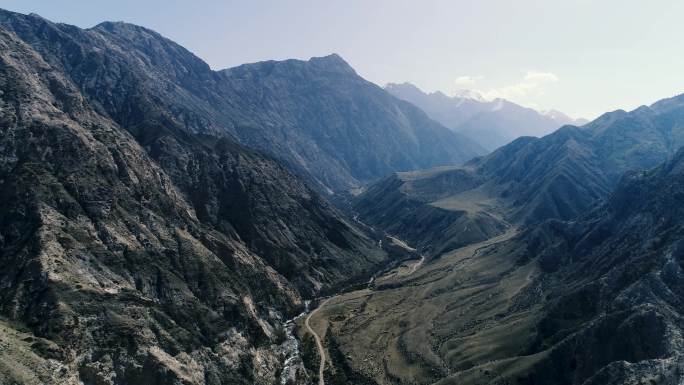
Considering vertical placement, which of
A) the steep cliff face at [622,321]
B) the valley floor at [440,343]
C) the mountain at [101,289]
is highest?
the mountain at [101,289]

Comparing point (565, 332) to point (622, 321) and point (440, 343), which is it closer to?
point (622, 321)

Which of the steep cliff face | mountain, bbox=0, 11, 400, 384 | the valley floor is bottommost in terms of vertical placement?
the valley floor

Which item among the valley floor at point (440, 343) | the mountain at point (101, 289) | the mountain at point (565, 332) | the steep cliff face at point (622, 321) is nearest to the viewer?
the steep cliff face at point (622, 321)

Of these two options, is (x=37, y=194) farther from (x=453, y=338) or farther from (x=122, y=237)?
(x=453, y=338)

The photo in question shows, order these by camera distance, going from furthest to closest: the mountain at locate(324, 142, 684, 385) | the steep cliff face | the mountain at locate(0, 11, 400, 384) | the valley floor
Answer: the valley floor → the mountain at locate(0, 11, 400, 384) → the mountain at locate(324, 142, 684, 385) → the steep cliff face

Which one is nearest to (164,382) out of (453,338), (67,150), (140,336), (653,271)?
(140,336)

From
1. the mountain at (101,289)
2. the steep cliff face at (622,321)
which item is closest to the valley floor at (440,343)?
the steep cliff face at (622,321)

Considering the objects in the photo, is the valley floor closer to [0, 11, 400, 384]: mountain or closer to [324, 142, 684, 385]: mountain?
[324, 142, 684, 385]: mountain

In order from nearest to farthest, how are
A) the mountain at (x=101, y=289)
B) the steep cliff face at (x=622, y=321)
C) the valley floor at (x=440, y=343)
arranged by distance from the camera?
1. the steep cliff face at (x=622, y=321)
2. the mountain at (x=101, y=289)
3. the valley floor at (x=440, y=343)

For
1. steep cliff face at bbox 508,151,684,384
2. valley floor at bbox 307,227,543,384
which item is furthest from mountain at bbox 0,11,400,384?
steep cliff face at bbox 508,151,684,384

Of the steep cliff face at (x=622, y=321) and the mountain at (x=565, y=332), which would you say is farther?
the mountain at (x=565, y=332)

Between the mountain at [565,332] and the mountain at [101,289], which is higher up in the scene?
the mountain at [101,289]

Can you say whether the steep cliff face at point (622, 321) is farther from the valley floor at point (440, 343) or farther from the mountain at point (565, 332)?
the valley floor at point (440, 343)
